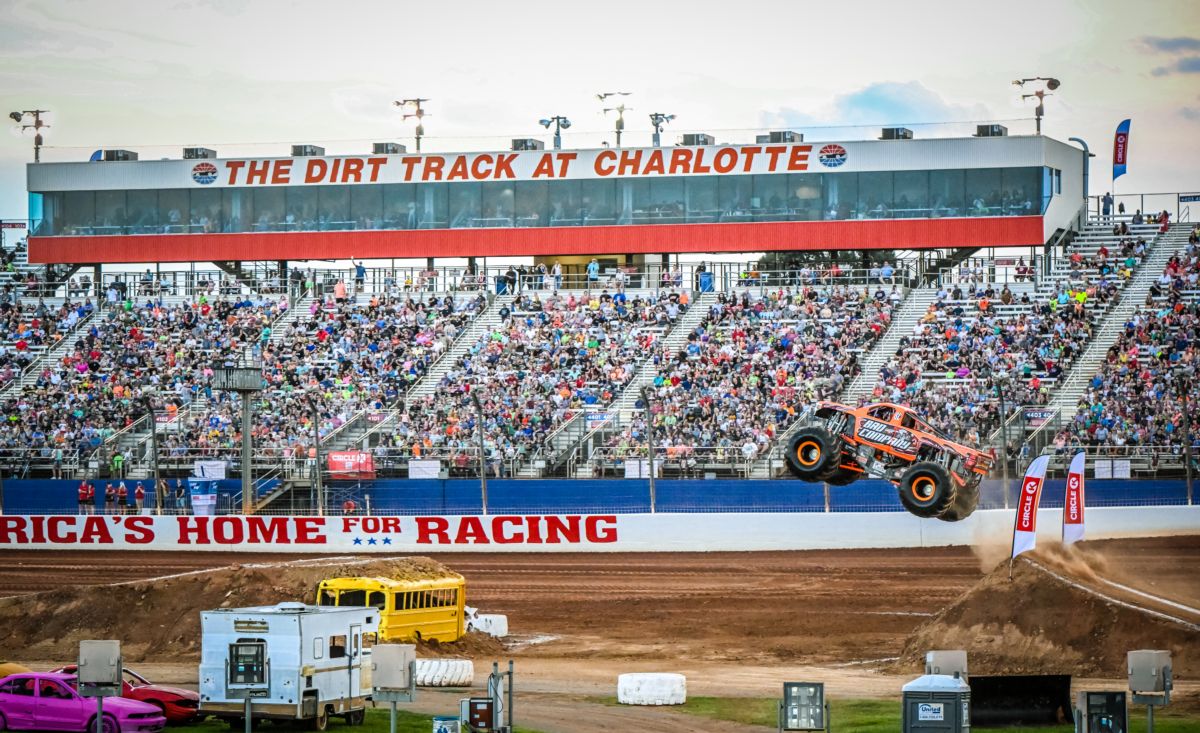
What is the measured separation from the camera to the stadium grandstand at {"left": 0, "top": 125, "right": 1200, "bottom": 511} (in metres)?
53.9

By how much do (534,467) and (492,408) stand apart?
13.5 ft

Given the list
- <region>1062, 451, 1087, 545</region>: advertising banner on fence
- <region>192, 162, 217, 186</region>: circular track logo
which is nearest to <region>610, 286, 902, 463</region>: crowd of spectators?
<region>1062, 451, 1087, 545</region>: advertising banner on fence

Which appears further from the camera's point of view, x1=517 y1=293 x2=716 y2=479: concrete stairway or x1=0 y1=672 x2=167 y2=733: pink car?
x1=517 y1=293 x2=716 y2=479: concrete stairway

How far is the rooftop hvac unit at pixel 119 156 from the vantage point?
73.6 metres

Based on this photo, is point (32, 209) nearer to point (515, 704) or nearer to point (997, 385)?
point (997, 385)

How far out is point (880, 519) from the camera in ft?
159

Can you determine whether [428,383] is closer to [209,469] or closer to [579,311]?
[579,311]

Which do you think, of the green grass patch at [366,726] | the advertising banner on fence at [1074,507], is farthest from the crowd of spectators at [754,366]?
the green grass patch at [366,726]

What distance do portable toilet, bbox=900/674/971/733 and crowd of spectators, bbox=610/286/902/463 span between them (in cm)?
3134

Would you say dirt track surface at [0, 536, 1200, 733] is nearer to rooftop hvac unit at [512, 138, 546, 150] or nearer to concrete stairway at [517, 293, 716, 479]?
concrete stairway at [517, 293, 716, 479]

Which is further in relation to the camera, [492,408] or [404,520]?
[492,408]

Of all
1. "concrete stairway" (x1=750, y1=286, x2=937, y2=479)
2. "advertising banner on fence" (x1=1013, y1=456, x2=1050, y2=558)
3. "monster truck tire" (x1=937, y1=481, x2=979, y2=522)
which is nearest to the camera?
"advertising banner on fence" (x1=1013, y1=456, x2=1050, y2=558)

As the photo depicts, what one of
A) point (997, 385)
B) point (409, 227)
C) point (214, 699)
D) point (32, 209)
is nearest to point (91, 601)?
point (214, 699)

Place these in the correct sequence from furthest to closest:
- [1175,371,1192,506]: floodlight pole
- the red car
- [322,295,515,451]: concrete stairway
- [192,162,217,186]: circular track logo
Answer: [192,162,217,186]: circular track logo, [322,295,515,451]: concrete stairway, [1175,371,1192,506]: floodlight pole, the red car
